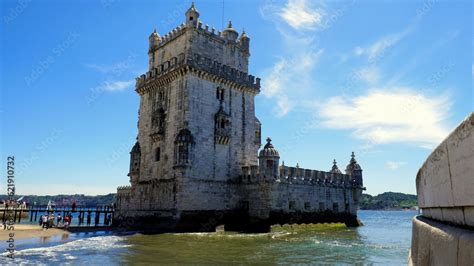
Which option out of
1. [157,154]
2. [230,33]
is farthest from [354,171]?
[157,154]

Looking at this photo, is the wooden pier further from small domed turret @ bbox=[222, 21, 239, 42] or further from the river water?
small domed turret @ bbox=[222, 21, 239, 42]

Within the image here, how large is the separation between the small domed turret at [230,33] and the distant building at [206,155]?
0.10 meters

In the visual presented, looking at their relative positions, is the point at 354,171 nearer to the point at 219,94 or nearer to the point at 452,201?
the point at 219,94

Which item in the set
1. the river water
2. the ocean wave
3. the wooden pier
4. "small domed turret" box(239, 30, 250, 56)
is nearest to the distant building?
"small domed turret" box(239, 30, 250, 56)

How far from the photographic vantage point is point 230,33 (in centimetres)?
3619

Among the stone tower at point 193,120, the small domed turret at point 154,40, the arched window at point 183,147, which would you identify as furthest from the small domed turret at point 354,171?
the small domed turret at point 154,40

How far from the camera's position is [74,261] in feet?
51.5

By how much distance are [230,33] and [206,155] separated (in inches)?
501

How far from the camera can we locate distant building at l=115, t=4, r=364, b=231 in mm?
30156

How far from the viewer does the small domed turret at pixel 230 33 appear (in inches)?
1420

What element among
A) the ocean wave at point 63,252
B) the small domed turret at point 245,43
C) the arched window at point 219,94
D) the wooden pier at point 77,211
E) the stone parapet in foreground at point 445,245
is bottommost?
the ocean wave at point 63,252

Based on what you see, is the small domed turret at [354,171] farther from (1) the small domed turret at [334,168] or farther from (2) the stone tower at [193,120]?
(2) the stone tower at [193,120]

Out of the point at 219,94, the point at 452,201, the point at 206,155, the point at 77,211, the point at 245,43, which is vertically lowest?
the point at 77,211

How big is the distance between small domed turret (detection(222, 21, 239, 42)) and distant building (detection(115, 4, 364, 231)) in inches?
3.8
